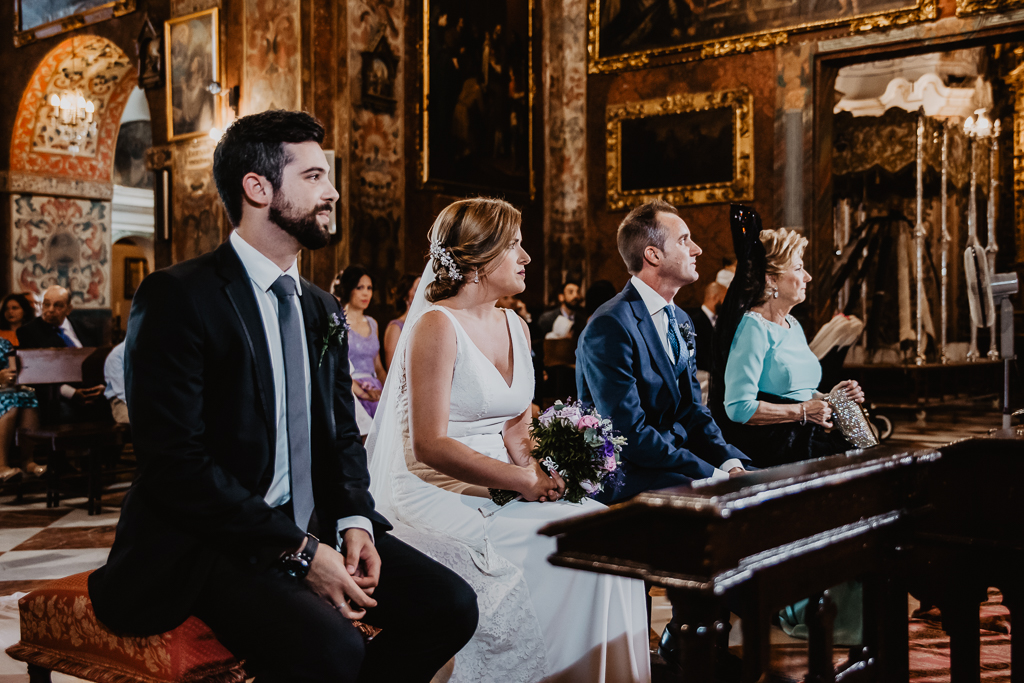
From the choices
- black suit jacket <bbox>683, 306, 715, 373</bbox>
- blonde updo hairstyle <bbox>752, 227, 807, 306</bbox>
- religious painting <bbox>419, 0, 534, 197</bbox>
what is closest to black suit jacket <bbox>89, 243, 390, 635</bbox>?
blonde updo hairstyle <bbox>752, 227, 807, 306</bbox>

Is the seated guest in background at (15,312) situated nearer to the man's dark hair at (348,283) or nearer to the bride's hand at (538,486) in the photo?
the man's dark hair at (348,283)

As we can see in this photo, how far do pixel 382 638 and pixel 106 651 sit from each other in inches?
25.6

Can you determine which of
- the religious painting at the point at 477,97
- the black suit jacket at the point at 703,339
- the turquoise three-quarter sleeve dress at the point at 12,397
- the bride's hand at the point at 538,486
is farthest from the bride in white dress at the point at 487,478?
the religious painting at the point at 477,97

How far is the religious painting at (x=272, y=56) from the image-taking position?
9398 mm

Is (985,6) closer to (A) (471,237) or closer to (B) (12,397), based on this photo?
(A) (471,237)

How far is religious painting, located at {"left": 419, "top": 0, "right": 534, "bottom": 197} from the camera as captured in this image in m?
11.1

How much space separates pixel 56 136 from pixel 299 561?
43.9 feet

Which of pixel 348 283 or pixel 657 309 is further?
pixel 348 283

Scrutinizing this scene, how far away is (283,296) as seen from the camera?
2.18 m

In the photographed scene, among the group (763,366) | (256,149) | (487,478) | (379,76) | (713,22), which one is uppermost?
(713,22)

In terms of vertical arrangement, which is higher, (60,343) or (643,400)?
(60,343)

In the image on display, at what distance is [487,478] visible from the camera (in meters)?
2.66

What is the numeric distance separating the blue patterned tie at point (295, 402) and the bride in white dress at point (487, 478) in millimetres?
444

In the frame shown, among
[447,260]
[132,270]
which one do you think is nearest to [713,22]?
[447,260]
